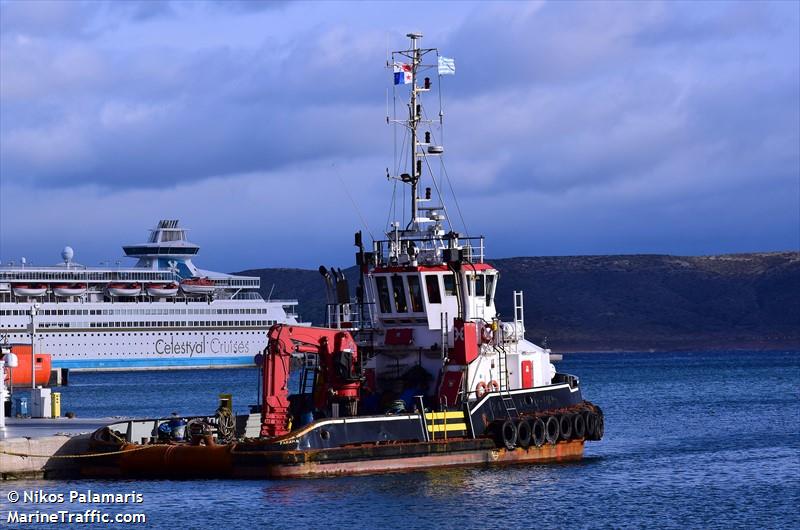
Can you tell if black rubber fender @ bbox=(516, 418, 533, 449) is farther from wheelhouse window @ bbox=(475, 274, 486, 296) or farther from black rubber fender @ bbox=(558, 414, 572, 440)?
wheelhouse window @ bbox=(475, 274, 486, 296)

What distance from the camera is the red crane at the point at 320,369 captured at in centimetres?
3250

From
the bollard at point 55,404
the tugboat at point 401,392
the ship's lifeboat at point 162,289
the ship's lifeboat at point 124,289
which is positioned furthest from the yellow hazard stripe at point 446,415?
the ship's lifeboat at point 162,289

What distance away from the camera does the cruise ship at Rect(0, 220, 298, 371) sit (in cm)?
12300

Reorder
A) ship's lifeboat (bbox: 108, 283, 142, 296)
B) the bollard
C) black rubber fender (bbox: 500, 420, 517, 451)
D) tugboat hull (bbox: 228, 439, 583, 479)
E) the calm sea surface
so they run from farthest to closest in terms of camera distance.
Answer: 1. ship's lifeboat (bbox: 108, 283, 142, 296)
2. the bollard
3. black rubber fender (bbox: 500, 420, 517, 451)
4. tugboat hull (bbox: 228, 439, 583, 479)
5. the calm sea surface

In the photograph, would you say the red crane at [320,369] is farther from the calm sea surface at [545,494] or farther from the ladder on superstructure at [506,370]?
the ladder on superstructure at [506,370]

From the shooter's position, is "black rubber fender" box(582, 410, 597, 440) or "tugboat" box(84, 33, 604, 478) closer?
"tugboat" box(84, 33, 604, 478)

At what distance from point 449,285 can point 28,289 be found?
95.7 meters

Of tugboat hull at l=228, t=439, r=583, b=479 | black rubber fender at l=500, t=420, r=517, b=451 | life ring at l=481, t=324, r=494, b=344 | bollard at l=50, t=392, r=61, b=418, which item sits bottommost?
tugboat hull at l=228, t=439, r=583, b=479

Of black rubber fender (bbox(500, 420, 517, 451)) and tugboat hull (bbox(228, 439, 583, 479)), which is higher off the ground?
black rubber fender (bbox(500, 420, 517, 451))

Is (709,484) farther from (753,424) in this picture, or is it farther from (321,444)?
(753,424)

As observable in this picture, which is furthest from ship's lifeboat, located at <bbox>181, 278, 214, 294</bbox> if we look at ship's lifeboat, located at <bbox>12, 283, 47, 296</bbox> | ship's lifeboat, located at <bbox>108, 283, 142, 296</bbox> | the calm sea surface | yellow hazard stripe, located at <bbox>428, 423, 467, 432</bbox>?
yellow hazard stripe, located at <bbox>428, 423, 467, 432</bbox>

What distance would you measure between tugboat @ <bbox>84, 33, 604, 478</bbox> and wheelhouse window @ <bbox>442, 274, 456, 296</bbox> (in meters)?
0.02

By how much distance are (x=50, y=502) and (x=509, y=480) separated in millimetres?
9991

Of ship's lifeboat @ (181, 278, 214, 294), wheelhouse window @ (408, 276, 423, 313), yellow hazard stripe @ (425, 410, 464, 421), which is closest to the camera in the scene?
yellow hazard stripe @ (425, 410, 464, 421)
